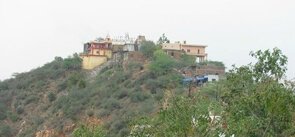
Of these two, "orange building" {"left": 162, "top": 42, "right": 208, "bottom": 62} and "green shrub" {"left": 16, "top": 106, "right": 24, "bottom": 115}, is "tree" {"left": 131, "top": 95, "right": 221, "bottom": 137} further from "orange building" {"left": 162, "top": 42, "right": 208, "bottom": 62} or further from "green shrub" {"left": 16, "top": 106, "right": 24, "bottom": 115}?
"orange building" {"left": 162, "top": 42, "right": 208, "bottom": 62}

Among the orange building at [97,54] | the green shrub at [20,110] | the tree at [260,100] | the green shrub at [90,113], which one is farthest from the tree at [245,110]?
the orange building at [97,54]

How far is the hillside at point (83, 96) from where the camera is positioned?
156ft

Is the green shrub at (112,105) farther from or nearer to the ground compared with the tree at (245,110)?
Result: nearer to the ground

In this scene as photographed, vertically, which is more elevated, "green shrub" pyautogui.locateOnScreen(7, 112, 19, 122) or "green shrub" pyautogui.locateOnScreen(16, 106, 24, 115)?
"green shrub" pyautogui.locateOnScreen(16, 106, 24, 115)

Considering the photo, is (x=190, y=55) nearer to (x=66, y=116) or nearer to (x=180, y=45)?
(x=180, y=45)

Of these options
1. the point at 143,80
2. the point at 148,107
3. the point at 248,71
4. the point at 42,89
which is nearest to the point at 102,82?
the point at 143,80

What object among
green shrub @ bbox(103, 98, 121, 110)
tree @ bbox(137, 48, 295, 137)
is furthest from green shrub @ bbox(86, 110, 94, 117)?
tree @ bbox(137, 48, 295, 137)

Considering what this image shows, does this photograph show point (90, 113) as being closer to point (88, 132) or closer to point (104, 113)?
point (104, 113)

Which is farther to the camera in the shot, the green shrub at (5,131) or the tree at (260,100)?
the green shrub at (5,131)

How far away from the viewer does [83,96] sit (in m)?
52.5

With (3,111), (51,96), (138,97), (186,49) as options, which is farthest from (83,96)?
(186,49)

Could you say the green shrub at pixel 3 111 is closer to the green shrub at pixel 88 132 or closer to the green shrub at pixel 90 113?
the green shrub at pixel 90 113

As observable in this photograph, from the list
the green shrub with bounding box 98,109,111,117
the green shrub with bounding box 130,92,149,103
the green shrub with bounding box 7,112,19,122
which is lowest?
the green shrub with bounding box 7,112,19,122

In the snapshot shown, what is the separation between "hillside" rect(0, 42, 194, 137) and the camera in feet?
156
